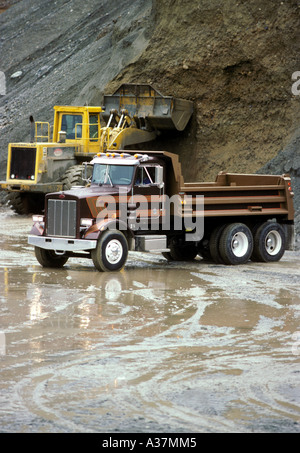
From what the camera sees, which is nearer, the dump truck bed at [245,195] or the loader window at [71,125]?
the dump truck bed at [245,195]

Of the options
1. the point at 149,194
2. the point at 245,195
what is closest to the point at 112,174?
the point at 149,194

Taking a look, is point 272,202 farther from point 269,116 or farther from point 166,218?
point 269,116

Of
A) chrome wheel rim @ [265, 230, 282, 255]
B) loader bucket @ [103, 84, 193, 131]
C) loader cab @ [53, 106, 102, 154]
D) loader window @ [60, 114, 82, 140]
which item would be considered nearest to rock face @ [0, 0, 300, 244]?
loader bucket @ [103, 84, 193, 131]

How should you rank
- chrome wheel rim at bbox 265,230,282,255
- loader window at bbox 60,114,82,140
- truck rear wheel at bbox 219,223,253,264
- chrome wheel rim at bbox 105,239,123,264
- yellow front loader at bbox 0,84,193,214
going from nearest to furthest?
1. chrome wheel rim at bbox 105,239,123,264
2. truck rear wheel at bbox 219,223,253,264
3. chrome wheel rim at bbox 265,230,282,255
4. yellow front loader at bbox 0,84,193,214
5. loader window at bbox 60,114,82,140

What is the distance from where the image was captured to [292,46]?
93.7 feet

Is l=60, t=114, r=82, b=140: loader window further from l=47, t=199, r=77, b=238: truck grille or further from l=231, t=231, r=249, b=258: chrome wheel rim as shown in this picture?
l=47, t=199, r=77, b=238: truck grille

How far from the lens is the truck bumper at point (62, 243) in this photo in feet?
51.4

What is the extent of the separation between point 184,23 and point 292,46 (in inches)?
189

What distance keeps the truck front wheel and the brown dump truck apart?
0.02m

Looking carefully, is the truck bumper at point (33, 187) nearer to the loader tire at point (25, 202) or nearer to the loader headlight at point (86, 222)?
the loader tire at point (25, 202)

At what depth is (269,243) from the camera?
1816 cm

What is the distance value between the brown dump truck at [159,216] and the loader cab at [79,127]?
33.2 feet

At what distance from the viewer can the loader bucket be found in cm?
2838

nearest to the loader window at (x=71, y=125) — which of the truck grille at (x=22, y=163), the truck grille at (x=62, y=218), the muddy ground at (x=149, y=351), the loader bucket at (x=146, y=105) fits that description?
the loader bucket at (x=146, y=105)
